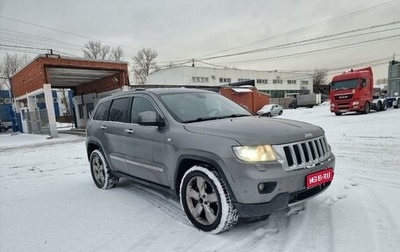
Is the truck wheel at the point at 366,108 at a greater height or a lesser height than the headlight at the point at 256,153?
lesser

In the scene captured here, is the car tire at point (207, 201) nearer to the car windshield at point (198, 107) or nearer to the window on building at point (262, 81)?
the car windshield at point (198, 107)

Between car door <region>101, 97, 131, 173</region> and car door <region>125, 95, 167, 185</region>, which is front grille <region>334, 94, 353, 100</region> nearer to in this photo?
car door <region>101, 97, 131, 173</region>

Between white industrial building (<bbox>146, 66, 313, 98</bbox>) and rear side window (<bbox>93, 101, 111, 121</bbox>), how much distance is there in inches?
2025

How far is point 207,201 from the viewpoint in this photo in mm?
3318

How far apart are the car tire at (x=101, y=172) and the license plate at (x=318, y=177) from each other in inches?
141

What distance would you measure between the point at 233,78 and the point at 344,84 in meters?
48.0

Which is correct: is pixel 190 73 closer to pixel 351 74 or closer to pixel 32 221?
pixel 351 74

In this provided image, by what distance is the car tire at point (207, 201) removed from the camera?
309 cm

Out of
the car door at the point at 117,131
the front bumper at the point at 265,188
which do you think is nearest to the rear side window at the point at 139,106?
the car door at the point at 117,131

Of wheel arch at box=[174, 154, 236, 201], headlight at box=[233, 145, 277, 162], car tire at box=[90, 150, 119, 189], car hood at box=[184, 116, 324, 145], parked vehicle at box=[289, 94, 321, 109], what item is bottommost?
parked vehicle at box=[289, 94, 321, 109]

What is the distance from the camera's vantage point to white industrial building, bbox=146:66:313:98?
189ft

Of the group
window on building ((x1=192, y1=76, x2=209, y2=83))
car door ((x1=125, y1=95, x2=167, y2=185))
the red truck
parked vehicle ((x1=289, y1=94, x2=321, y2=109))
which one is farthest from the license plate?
window on building ((x1=192, y1=76, x2=209, y2=83))

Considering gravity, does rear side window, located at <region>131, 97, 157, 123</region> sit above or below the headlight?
above

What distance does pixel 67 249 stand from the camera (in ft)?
10.2
